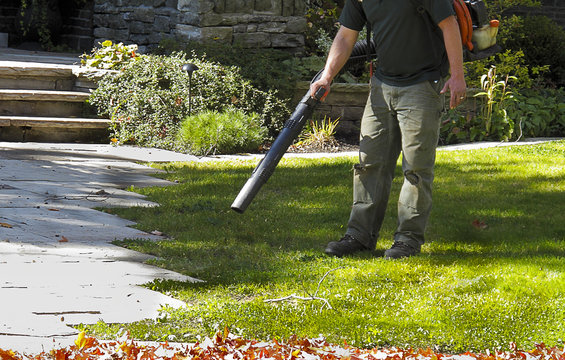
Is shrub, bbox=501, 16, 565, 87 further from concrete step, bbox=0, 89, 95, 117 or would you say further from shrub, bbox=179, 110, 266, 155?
concrete step, bbox=0, 89, 95, 117

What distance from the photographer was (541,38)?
11977mm

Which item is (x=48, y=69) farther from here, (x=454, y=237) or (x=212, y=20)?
(x=454, y=237)

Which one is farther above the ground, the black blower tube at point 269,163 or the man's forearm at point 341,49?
the man's forearm at point 341,49

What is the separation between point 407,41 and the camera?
4402mm

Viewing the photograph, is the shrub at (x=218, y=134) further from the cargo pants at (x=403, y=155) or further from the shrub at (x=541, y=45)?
the shrub at (x=541, y=45)

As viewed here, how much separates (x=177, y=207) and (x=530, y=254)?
2.46 meters

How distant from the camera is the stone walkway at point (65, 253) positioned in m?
3.34

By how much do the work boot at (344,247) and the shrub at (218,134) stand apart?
387cm

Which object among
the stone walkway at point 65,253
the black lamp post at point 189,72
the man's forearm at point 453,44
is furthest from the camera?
the black lamp post at point 189,72

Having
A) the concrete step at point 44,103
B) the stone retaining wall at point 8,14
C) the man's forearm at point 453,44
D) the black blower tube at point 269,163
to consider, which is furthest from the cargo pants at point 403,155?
the stone retaining wall at point 8,14

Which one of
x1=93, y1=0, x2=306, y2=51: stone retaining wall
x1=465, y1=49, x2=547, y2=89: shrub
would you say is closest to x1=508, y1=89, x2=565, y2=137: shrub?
x1=465, y1=49, x2=547, y2=89: shrub

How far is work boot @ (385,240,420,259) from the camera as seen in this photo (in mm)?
4516

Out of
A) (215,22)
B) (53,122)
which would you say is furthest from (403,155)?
(215,22)

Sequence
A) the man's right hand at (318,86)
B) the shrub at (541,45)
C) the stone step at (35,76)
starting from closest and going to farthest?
the man's right hand at (318,86), the stone step at (35,76), the shrub at (541,45)
